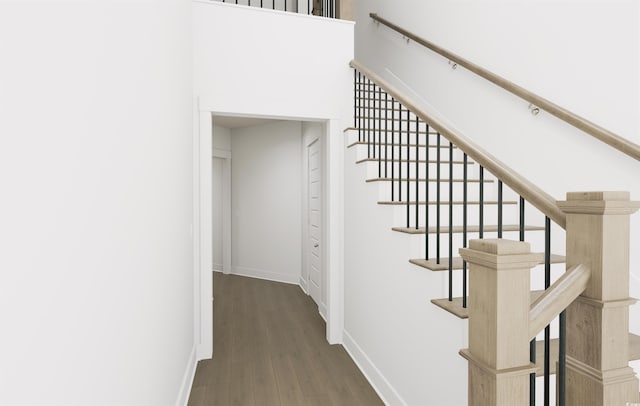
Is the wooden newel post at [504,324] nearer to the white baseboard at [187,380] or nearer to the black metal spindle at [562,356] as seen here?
the black metal spindle at [562,356]

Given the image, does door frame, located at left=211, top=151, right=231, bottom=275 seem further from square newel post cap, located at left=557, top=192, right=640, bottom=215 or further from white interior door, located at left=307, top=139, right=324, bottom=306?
square newel post cap, located at left=557, top=192, right=640, bottom=215

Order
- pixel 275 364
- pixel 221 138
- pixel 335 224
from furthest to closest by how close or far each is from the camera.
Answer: pixel 221 138
pixel 335 224
pixel 275 364

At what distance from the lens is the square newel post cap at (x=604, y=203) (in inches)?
40.3

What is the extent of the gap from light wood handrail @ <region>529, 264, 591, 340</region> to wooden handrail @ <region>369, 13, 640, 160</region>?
1182mm

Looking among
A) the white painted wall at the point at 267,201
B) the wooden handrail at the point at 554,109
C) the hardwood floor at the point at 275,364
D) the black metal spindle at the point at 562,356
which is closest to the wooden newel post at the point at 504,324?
the black metal spindle at the point at 562,356

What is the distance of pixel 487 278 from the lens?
0.90m

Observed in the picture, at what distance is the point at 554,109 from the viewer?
2273 millimetres

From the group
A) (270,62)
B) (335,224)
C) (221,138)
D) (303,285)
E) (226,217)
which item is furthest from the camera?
(226,217)

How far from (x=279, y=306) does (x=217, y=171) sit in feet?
9.86

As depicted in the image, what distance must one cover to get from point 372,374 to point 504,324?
197 centimetres

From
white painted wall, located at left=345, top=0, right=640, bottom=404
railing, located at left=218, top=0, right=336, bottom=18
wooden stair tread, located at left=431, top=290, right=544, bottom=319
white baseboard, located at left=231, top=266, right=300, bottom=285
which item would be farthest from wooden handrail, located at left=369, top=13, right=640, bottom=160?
white baseboard, located at left=231, top=266, right=300, bottom=285

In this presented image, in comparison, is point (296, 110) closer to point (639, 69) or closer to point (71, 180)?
point (639, 69)

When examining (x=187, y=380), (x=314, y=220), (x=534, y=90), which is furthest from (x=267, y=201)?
(x=534, y=90)

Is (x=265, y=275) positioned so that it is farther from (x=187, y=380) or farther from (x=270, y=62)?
(x=270, y=62)
